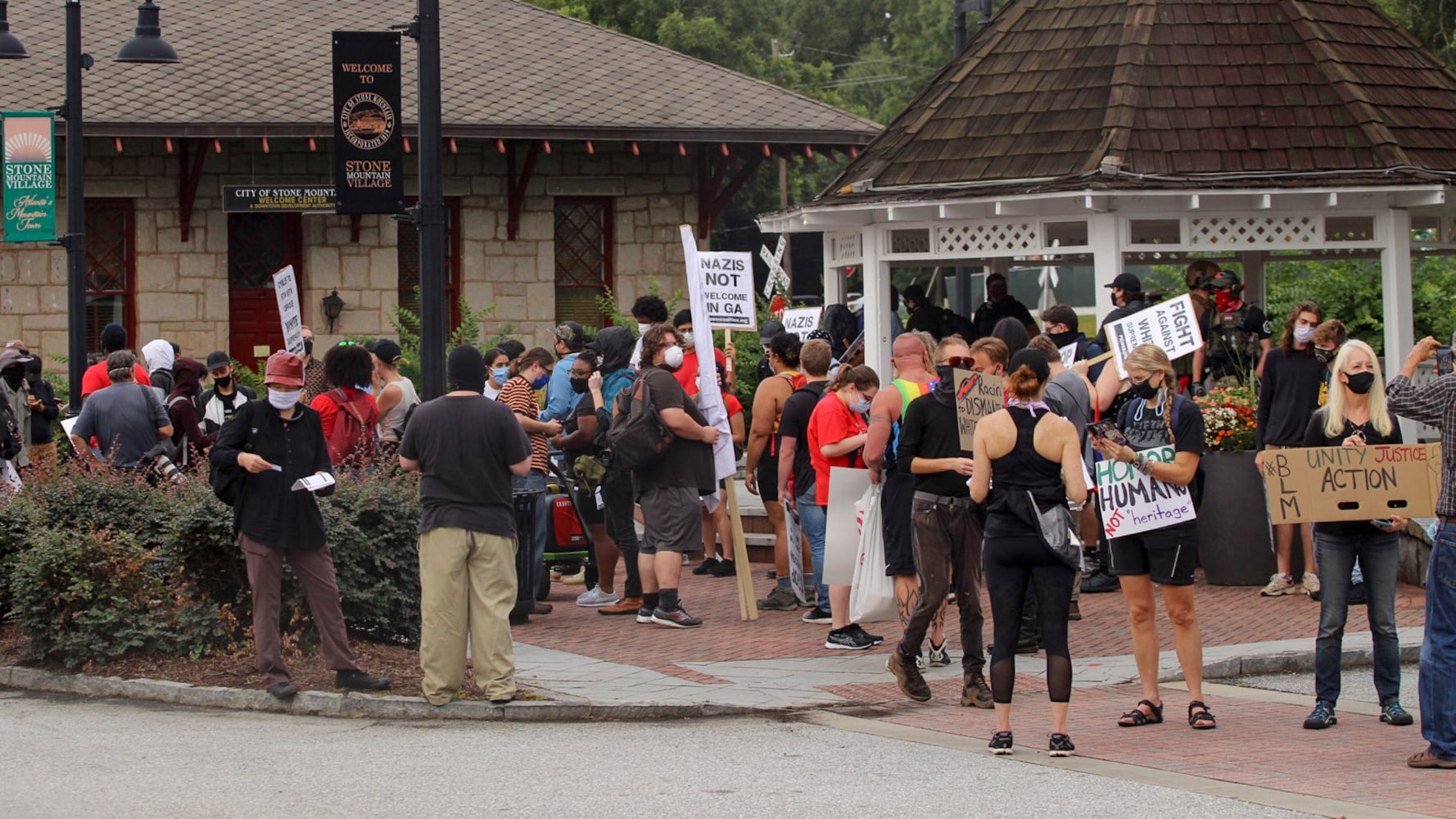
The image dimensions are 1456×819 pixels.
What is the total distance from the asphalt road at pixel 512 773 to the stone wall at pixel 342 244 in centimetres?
1295

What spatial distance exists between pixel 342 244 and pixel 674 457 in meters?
11.7

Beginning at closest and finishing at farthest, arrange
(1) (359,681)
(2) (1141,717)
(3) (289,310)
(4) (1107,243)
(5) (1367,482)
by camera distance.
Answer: (5) (1367,482) → (2) (1141,717) → (1) (359,681) → (3) (289,310) → (4) (1107,243)

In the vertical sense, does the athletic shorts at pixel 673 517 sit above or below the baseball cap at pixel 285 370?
below

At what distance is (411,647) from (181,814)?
361cm

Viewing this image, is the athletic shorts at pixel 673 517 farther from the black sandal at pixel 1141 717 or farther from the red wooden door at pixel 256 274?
the red wooden door at pixel 256 274

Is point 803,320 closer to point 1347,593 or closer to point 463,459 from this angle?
point 463,459

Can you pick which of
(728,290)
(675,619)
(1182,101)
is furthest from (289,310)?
(1182,101)

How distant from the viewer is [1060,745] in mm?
7805

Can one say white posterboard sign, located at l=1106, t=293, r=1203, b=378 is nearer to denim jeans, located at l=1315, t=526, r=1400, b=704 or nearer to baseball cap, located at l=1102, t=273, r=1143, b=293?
baseball cap, located at l=1102, t=273, r=1143, b=293

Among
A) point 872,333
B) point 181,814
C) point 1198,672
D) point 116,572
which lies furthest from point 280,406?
point 872,333

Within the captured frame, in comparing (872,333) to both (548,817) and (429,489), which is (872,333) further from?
(548,817)

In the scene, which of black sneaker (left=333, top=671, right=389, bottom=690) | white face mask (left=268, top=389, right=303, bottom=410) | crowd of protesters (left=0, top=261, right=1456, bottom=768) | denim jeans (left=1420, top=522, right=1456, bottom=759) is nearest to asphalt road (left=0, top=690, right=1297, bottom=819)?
black sneaker (left=333, top=671, right=389, bottom=690)

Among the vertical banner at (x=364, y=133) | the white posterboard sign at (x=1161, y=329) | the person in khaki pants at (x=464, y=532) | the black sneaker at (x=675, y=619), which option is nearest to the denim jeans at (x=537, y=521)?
the black sneaker at (x=675, y=619)

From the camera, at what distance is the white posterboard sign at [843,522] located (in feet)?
33.9
